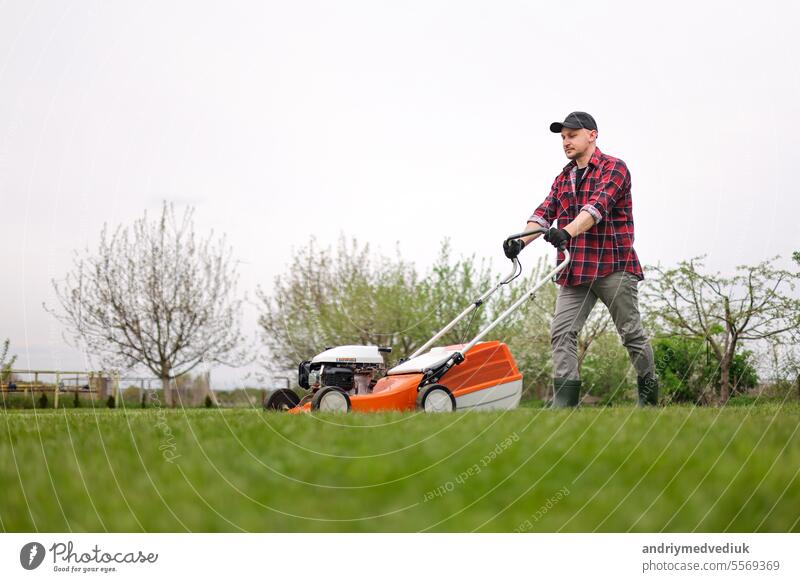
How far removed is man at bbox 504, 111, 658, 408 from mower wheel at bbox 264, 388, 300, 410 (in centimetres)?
195

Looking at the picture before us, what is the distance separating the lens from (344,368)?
5.28 meters

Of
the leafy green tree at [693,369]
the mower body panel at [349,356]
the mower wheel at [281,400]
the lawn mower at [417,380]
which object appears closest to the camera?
the lawn mower at [417,380]

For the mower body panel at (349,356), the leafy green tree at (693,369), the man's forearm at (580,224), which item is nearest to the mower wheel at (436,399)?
the mower body panel at (349,356)

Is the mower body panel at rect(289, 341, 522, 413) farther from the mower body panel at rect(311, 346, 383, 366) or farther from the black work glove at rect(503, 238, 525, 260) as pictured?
the black work glove at rect(503, 238, 525, 260)

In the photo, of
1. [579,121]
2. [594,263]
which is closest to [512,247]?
[594,263]

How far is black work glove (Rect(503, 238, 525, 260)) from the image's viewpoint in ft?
18.0

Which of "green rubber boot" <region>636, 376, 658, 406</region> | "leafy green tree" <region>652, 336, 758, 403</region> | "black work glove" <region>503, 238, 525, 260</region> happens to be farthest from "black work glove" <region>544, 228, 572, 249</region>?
"leafy green tree" <region>652, 336, 758, 403</region>

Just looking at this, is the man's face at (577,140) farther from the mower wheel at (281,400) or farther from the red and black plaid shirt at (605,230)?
the mower wheel at (281,400)

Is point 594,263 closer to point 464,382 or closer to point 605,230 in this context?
point 605,230

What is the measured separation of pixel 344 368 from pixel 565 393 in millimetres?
1553

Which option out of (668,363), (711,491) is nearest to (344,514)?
(711,491)

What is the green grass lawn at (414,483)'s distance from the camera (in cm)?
200

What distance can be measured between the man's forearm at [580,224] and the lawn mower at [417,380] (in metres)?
0.34
